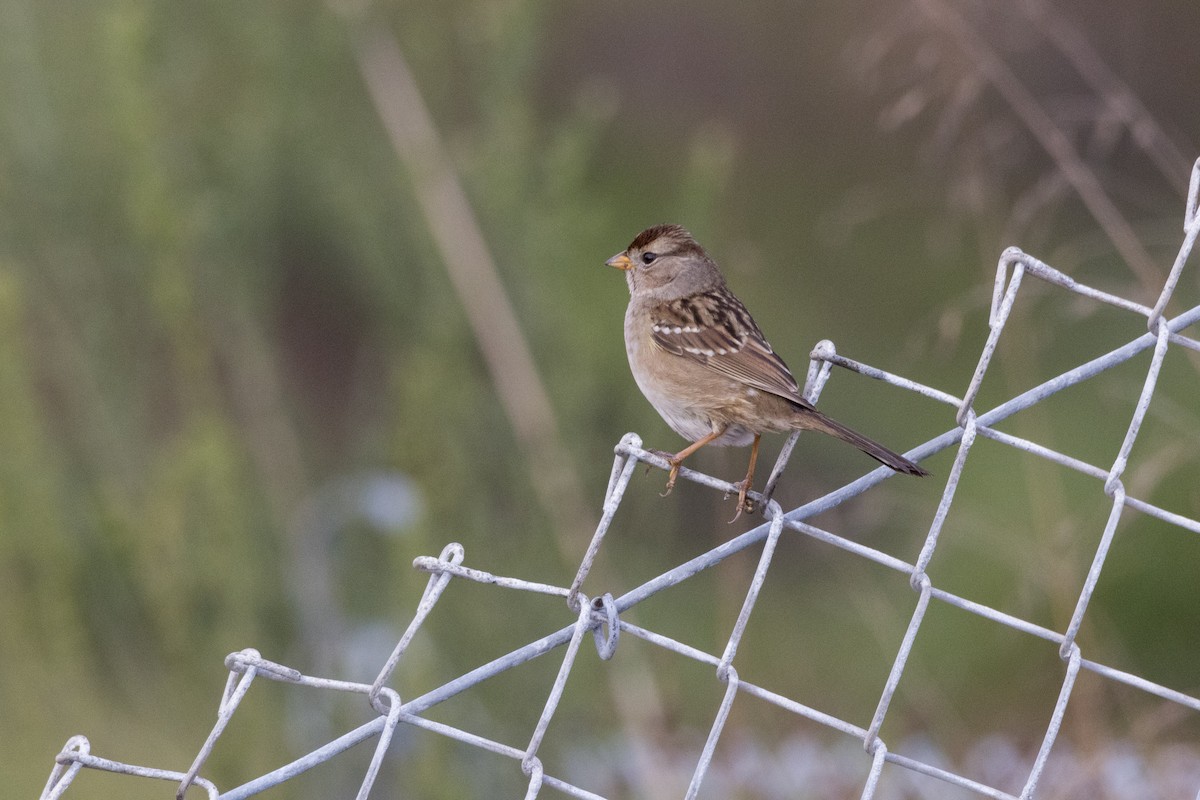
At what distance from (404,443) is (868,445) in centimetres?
135

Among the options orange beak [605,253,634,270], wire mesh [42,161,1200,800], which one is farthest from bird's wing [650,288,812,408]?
wire mesh [42,161,1200,800]

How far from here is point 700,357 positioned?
8.50ft

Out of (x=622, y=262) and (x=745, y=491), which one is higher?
(x=622, y=262)

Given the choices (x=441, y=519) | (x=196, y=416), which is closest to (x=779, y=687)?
(x=441, y=519)

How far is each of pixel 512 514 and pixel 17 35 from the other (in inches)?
66.2

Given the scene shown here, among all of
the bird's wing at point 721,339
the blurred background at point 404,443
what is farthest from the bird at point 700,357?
the blurred background at point 404,443

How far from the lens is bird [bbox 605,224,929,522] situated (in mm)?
2383

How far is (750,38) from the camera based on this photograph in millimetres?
7035

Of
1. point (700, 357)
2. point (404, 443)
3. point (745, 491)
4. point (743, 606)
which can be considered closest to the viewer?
point (743, 606)

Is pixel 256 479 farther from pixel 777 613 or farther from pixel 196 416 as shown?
pixel 777 613

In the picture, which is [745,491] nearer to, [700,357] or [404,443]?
[700,357]

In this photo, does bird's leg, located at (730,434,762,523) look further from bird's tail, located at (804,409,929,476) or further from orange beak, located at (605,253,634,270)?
orange beak, located at (605,253,634,270)

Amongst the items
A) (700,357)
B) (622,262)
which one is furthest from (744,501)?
(622,262)

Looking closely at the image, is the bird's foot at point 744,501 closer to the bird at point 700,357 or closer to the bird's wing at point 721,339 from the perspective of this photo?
the bird at point 700,357
